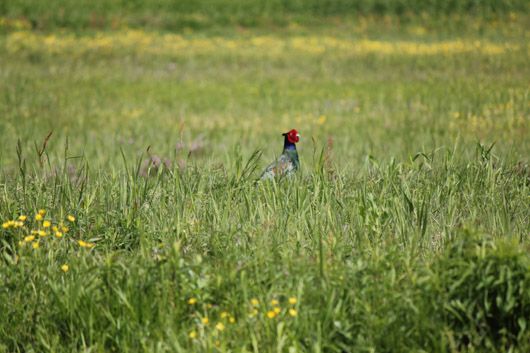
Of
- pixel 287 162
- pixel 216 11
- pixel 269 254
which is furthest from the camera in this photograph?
pixel 216 11

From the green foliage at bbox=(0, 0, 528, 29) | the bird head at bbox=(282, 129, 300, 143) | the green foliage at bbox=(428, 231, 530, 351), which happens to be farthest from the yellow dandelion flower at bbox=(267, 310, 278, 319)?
the green foliage at bbox=(0, 0, 528, 29)

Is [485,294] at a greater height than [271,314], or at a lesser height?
greater

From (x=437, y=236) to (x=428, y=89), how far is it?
31.4ft

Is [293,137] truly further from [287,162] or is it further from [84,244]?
→ [84,244]

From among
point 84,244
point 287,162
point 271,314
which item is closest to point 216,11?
point 287,162

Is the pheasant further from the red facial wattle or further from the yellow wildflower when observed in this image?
the yellow wildflower

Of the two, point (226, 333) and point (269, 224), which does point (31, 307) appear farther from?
point (269, 224)

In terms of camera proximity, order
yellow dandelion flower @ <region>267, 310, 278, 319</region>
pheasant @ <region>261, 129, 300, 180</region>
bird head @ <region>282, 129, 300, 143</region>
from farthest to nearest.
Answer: bird head @ <region>282, 129, 300, 143</region>
pheasant @ <region>261, 129, 300, 180</region>
yellow dandelion flower @ <region>267, 310, 278, 319</region>

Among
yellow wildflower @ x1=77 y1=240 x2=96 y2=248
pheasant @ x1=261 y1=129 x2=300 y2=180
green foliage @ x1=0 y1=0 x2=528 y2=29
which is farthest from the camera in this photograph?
green foliage @ x1=0 y1=0 x2=528 y2=29

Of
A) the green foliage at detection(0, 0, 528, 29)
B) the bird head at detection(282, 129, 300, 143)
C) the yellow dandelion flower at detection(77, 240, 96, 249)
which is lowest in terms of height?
the green foliage at detection(0, 0, 528, 29)

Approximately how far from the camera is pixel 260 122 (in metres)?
12.4

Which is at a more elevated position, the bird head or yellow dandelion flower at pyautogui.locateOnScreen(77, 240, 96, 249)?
the bird head

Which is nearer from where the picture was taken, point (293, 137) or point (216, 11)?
point (293, 137)

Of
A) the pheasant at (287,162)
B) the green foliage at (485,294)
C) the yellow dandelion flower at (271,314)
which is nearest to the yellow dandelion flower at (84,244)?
the yellow dandelion flower at (271,314)
